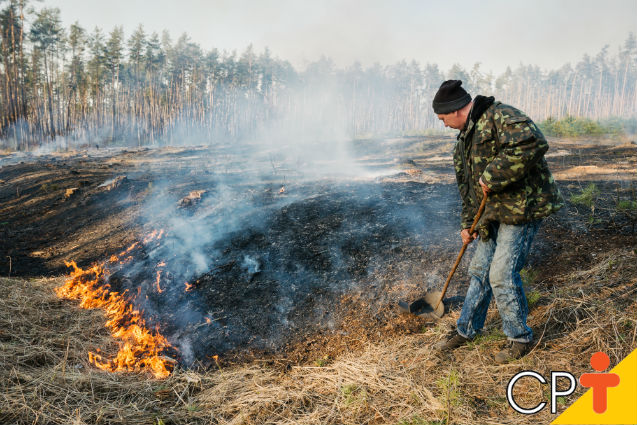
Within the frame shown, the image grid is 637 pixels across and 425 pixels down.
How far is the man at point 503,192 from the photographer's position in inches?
91.8

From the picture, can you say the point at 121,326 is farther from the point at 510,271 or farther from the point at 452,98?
the point at 452,98

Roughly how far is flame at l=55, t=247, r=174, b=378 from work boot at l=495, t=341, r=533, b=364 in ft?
9.72

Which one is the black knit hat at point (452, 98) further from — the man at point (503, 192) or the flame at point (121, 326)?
the flame at point (121, 326)

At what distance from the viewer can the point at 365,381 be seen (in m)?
2.72

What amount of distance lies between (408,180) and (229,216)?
453cm

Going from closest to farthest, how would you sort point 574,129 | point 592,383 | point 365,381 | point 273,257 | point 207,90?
point 592,383 < point 365,381 < point 273,257 < point 574,129 < point 207,90

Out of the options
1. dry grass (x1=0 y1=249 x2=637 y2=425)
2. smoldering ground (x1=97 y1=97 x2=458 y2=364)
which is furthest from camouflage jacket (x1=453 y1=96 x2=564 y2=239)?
smoldering ground (x1=97 y1=97 x2=458 y2=364)

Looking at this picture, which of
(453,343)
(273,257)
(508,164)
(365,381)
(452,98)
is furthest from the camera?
(273,257)

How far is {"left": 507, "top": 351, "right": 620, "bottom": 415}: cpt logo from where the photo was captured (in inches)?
79.4

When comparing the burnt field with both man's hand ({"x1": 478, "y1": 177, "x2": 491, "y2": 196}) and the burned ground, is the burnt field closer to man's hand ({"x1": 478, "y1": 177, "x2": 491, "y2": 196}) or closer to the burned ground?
the burned ground

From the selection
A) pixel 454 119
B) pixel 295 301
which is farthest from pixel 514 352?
pixel 295 301

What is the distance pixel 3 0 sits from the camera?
1000 inches

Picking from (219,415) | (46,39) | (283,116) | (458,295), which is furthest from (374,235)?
(283,116)

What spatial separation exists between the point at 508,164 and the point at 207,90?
155ft
